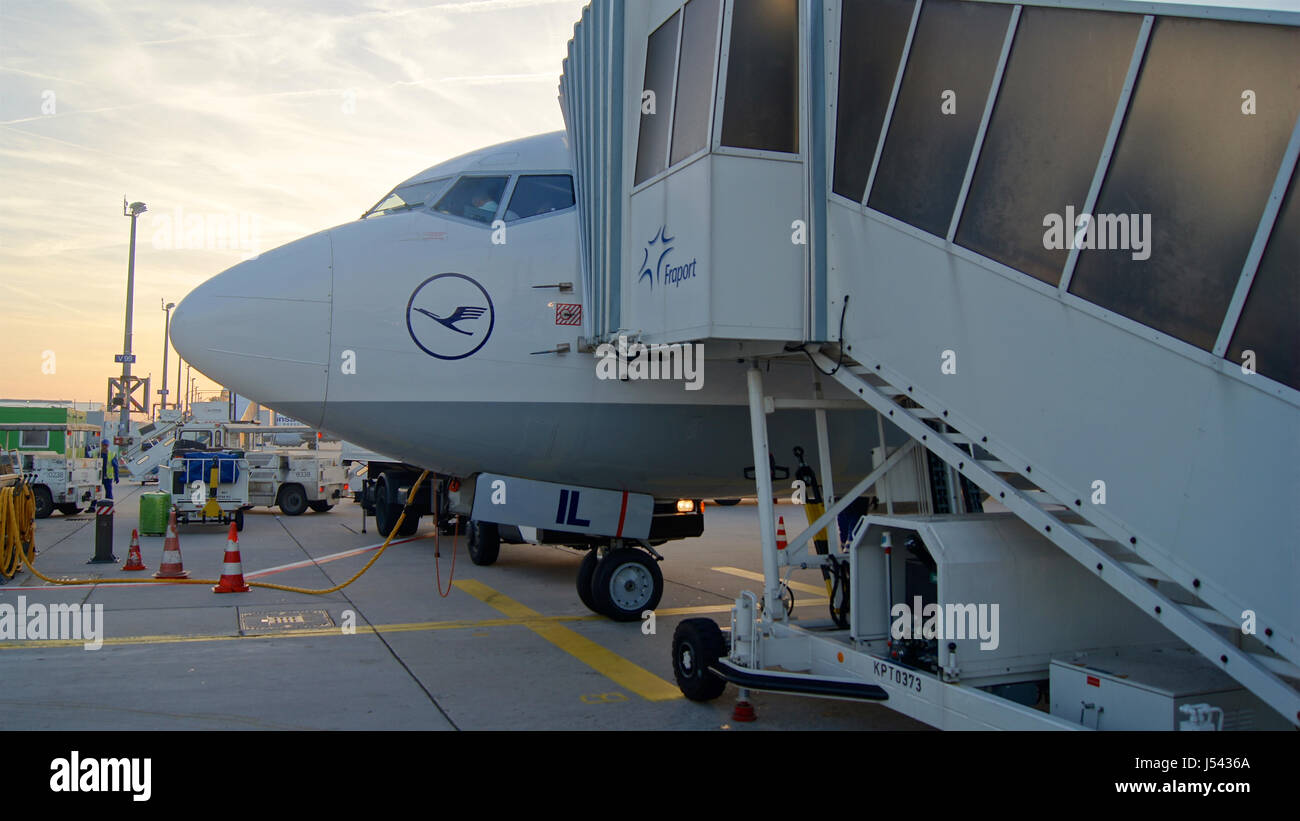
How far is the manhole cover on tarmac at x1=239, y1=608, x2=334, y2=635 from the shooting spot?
8969 mm

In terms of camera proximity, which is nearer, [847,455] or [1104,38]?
[1104,38]

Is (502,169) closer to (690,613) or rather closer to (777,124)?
(777,124)

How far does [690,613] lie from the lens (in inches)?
396

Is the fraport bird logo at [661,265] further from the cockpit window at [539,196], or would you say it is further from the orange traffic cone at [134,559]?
the orange traffic cone at [134,559]

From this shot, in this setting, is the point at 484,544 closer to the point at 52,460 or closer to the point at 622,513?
the point at 622,513

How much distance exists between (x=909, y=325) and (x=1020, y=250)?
2.64ft

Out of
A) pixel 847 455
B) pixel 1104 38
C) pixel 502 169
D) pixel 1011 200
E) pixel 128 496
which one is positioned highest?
pixel 502 169

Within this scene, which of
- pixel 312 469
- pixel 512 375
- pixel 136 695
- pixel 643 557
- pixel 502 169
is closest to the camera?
pixel 136 695

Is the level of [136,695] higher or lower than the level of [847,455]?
lower

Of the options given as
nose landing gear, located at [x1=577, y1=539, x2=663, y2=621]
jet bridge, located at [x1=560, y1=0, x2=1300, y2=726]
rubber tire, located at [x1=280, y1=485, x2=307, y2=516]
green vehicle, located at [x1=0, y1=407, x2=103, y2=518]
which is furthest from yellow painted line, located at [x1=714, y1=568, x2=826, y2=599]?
green vehicle, located at [x1=0, y1=407, x2=103, y2=518]

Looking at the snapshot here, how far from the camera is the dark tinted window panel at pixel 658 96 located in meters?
6.43

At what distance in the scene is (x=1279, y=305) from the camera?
3428 mm

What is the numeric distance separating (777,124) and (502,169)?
12.3ft
